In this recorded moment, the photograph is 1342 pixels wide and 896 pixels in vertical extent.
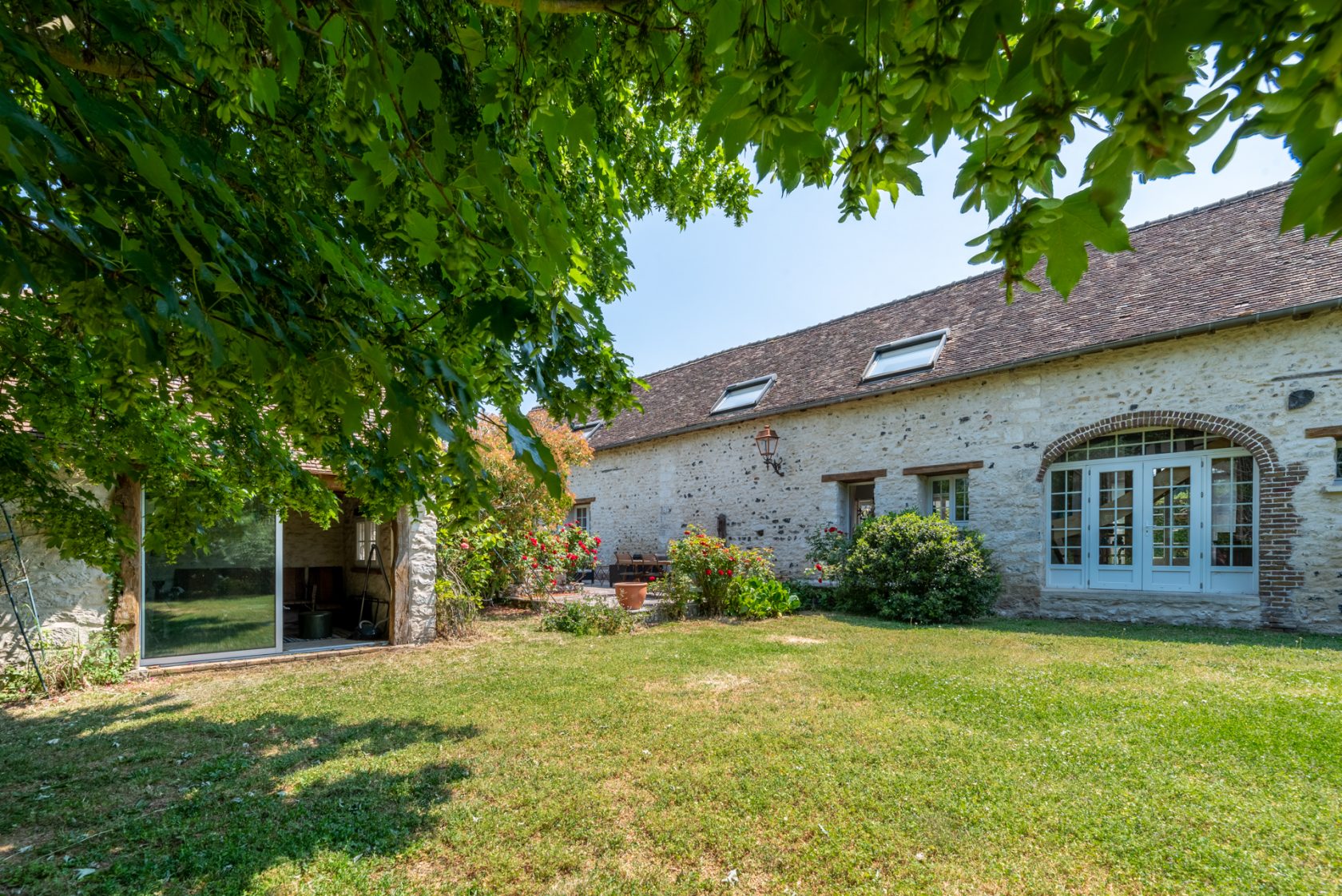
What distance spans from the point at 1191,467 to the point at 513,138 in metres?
10.8

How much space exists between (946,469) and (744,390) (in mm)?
5720

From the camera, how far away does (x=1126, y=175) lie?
830 mm

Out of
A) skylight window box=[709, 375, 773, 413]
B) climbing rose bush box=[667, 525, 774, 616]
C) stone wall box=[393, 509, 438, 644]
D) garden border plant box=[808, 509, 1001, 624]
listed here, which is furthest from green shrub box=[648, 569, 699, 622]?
skylight window box=[709, 375, 773, 413]

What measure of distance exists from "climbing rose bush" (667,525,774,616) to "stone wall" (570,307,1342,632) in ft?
10.9

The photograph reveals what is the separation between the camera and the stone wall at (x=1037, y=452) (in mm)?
8125

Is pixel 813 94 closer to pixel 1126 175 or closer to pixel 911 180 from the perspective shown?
pixel 911 180

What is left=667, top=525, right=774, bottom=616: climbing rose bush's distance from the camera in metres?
10.5

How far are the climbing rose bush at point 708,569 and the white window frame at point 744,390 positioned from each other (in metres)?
5.01

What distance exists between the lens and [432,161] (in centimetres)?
137

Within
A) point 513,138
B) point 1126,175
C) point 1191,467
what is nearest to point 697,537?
point 1191,467

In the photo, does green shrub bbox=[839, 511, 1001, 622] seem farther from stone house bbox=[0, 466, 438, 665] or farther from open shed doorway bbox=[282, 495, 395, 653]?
open shed doorway bbox=[282, 495, 395, 653]

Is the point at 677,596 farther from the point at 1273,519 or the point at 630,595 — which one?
the point at 1273,519

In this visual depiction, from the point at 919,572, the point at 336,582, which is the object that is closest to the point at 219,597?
the point at 336,582

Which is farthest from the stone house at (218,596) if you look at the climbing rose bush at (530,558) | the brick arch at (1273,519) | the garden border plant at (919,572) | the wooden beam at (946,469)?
the brick arch at (1273,519)
